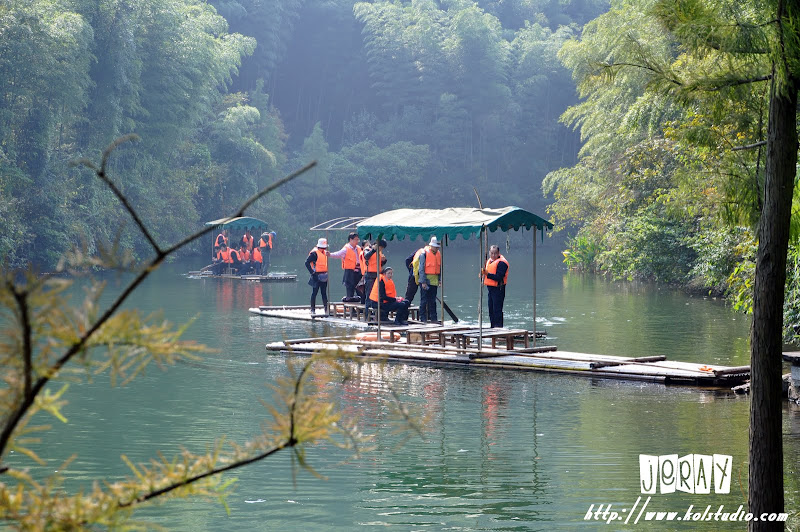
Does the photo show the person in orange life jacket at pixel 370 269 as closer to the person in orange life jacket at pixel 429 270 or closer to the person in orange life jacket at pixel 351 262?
the person in orange life jacket at pixel 351 262

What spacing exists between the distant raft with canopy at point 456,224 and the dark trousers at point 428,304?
5.06ft

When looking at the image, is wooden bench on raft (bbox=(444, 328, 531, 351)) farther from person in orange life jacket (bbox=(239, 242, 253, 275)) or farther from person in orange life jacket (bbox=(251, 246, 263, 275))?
person in orange life jacket (bbox=(251, 246, 263, 275))

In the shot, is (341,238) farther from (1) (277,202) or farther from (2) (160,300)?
(2) (160,300)

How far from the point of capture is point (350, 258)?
2211cm

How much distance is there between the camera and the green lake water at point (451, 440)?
8195 millimetres

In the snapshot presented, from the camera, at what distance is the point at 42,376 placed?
2695mm

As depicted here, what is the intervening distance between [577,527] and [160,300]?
67.7 feet

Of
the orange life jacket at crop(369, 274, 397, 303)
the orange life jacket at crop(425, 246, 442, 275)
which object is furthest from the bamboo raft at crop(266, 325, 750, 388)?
the orange life jacket at crop(425, 246, 442, 275)

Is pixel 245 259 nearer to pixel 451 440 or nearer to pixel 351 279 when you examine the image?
pixel 351 279

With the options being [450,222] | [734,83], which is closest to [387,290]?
[450,222]

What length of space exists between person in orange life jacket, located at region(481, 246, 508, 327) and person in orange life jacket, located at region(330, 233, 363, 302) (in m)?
4.50

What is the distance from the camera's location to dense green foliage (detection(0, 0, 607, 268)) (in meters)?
37.4

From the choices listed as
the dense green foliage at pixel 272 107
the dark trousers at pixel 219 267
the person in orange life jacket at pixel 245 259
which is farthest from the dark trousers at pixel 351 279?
the dense green foliage at pixel 272 107

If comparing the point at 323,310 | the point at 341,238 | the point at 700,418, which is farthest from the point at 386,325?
the point at 341,238
